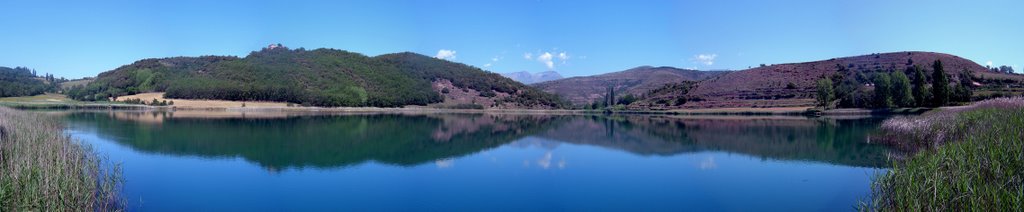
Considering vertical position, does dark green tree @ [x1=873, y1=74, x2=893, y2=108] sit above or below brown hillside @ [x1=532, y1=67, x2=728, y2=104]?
below

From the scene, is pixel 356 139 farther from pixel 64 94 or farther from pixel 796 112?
pixel 64 94

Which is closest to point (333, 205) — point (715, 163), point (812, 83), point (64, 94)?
point (715, 163)

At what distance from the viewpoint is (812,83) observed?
88000mm

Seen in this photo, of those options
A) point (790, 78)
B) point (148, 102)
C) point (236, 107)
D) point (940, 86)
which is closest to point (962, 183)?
point (940, 86)

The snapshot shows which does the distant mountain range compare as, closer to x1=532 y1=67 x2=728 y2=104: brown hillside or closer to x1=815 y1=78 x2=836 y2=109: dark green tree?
x1=815 y1=78 x2=836 y2=109: dark green tree

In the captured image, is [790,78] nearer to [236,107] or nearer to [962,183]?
[236,107]

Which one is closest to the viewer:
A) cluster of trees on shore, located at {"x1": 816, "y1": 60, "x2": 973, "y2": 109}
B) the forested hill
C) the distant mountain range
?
cluster of trees on shore, located at {"x1": 816, "y1": 60, "x2": 973, "y2": 109}

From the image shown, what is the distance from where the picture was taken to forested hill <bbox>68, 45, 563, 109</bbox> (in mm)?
94438

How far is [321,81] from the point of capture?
364ft

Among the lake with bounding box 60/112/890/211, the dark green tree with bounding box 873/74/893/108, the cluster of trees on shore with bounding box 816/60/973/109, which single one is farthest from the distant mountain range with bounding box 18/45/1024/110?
the lake with bounding box 60/112/890/211

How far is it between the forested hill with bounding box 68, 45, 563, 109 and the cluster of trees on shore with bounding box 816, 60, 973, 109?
5694cm

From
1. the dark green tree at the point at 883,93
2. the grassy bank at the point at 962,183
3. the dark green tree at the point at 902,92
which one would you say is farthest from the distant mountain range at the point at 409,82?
the grassy bank at the point at 962,183

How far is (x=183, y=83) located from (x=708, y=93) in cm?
8311

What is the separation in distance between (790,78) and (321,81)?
80081 millimetres
